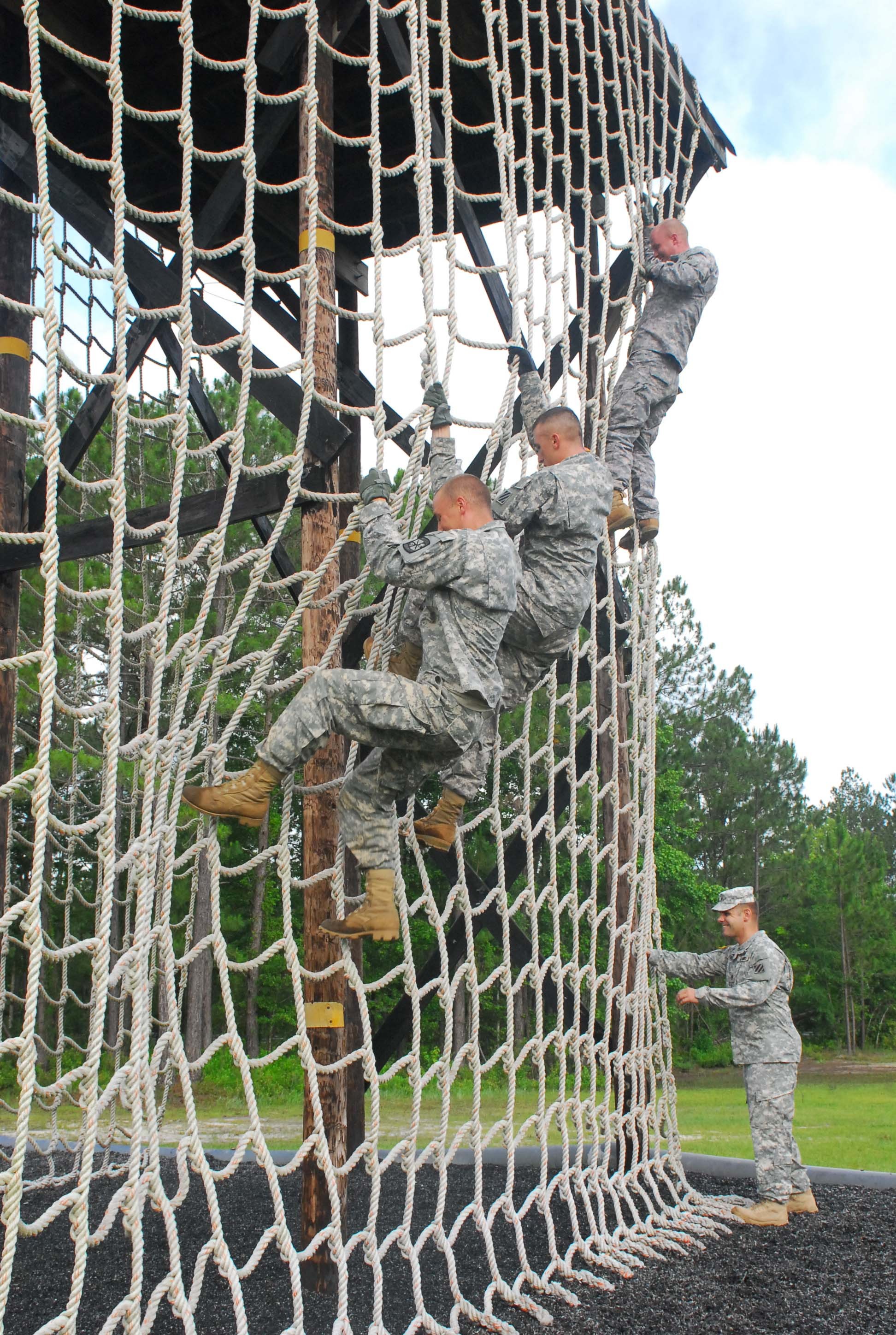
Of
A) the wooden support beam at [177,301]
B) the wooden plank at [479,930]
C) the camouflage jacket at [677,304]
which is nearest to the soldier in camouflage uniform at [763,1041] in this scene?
the wooden plank at [479,930]

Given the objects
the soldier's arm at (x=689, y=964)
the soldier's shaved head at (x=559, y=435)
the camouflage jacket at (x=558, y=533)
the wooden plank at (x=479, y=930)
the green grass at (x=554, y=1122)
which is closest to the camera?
the camouflage jacket at (x=558, y=533)

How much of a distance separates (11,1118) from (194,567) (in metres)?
5.11

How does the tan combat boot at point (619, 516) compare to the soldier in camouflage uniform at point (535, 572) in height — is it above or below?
above

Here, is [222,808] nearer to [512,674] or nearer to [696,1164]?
[512,674]

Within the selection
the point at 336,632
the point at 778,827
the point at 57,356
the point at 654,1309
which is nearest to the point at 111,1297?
the point at 654,1309

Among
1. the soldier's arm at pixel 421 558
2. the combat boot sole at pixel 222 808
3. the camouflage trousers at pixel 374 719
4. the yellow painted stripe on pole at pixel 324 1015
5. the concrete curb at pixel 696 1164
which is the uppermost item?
the soldier's arm at pixel 421 558

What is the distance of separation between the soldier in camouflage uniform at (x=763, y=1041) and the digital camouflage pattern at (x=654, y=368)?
1.58 meters

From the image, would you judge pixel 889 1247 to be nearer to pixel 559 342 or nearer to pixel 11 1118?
pixel 559 342

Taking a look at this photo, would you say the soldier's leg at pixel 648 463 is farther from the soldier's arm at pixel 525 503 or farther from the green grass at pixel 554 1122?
the green grass at pixel 554 1122

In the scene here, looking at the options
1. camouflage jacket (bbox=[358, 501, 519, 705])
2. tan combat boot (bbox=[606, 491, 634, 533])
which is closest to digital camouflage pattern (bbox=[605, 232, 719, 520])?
tan combat boot (bbox=[606, 491, 634, 533])

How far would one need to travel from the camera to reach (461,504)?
2.24 metres

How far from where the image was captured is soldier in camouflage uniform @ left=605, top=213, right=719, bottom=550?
3.86 m

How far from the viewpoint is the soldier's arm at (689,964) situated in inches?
146

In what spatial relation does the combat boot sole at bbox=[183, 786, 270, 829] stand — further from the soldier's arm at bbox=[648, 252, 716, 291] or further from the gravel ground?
the soldier's arm at bbox=[648, 252, 716, 291]
